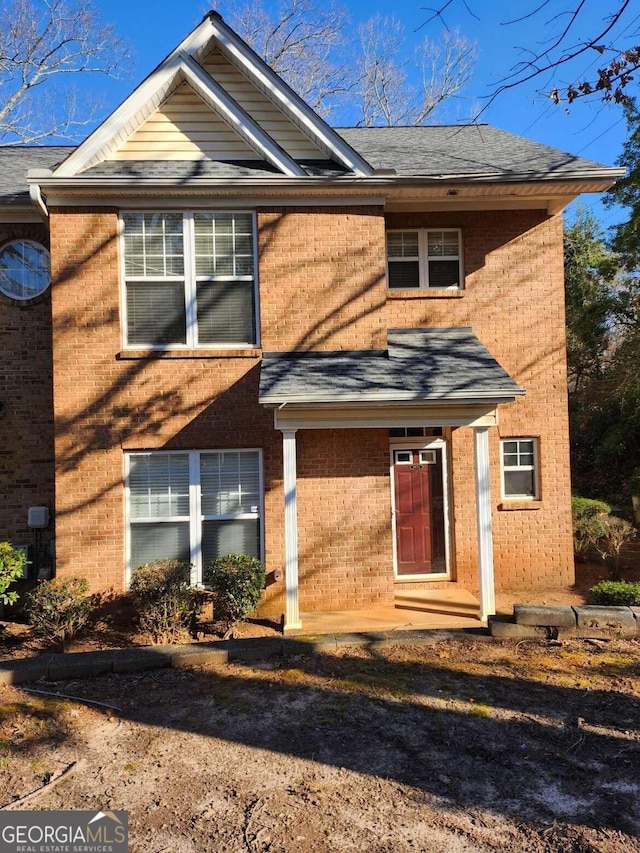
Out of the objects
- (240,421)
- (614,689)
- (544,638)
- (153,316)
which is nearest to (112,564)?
(240,421)

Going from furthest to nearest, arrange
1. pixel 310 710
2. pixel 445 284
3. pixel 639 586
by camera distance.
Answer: pixel 445 284, pixel 639 586, pixel 310 710

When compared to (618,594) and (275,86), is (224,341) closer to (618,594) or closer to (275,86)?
(275,86)

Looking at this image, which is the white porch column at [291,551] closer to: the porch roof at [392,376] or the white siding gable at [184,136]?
the porch roof at [392,376]

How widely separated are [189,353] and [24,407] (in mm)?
3065

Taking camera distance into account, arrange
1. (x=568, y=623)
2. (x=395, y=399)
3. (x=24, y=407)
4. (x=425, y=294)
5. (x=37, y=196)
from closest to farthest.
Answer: (x=568, y=623) < (x=395, y=399) < (x=37, y=196) < (x=24, y=407) < (x=425, y=294)

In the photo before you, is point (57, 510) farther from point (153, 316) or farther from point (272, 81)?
point (272, 81)

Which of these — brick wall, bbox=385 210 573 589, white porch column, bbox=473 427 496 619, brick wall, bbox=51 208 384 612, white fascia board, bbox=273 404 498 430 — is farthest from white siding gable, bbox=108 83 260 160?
white porch column, bbox=473 427 496 619

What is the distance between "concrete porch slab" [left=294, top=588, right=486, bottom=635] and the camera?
717cm

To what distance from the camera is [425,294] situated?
929cm

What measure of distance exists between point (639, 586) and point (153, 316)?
770cm

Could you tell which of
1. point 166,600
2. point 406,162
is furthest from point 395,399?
point 406,162

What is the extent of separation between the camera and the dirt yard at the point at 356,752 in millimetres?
3383

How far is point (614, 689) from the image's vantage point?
5.16 m

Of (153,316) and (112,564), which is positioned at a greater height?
(153,316)
